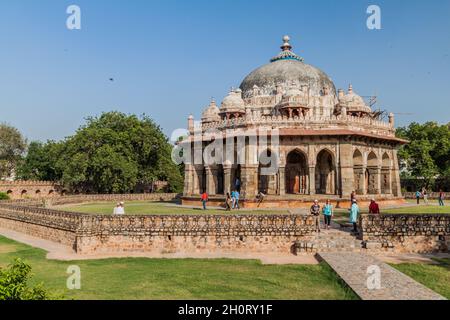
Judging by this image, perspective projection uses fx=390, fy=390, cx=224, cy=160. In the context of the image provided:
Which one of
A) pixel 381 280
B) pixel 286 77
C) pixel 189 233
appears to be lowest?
pixel 381 280

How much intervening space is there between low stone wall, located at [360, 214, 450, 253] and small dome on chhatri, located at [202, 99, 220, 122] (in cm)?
2323

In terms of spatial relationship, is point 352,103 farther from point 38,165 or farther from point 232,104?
point 38,165

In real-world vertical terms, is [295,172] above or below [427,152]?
below

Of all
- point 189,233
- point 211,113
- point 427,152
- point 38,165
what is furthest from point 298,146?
point 38,165

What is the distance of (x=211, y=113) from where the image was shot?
36.7 meters

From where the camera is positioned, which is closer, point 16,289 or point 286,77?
point 16,289

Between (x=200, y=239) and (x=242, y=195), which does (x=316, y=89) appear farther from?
(x=200, y=239)

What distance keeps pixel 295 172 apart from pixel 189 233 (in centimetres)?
1677

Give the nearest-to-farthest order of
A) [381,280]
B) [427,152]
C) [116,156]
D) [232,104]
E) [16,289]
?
[16,289] < [381,280] < [232,104] < [116,156] < [427,152]

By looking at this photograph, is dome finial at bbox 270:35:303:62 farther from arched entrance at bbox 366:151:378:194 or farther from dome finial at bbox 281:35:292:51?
arched entrance at bbox 366:151:378:194

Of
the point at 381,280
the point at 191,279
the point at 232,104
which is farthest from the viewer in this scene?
the point at 232,104

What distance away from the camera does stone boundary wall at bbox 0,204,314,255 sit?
1490 cm
